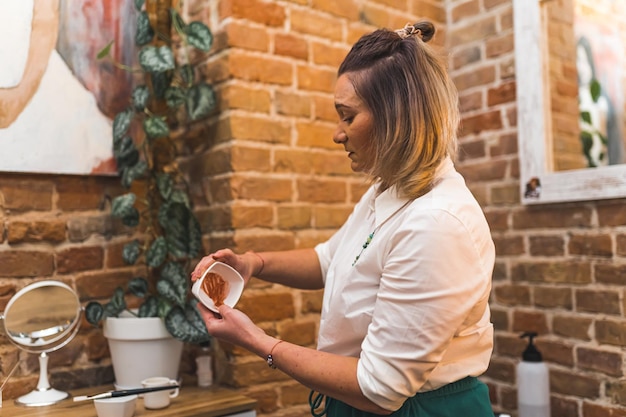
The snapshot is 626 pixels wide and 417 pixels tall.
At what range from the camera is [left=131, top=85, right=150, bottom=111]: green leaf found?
185cm

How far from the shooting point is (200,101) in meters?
1.86

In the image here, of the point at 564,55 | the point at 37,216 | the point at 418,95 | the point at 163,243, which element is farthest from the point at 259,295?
the point at 564,55

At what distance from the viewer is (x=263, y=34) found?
6.34ft

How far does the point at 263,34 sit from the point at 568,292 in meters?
1.29

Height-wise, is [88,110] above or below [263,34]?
below

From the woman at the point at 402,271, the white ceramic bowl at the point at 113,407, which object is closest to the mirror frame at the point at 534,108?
the woman at the point at 402,271

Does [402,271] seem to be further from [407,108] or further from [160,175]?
[160,175]

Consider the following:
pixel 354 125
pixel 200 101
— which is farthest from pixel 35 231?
pixel 354 125

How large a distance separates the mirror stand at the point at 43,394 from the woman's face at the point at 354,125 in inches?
41.8

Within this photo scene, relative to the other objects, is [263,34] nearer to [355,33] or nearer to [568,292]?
[355,33]

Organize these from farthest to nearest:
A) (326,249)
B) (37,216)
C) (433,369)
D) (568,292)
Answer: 1. (568,292)
2. (37,216)
3. (326,249)
4. (433,369)

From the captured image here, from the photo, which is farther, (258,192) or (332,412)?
(258,192)

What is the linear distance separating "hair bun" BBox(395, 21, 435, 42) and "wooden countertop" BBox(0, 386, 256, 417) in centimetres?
105

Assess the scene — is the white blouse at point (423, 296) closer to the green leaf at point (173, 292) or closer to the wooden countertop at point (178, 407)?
the wooden countertop at point (178, 407)
